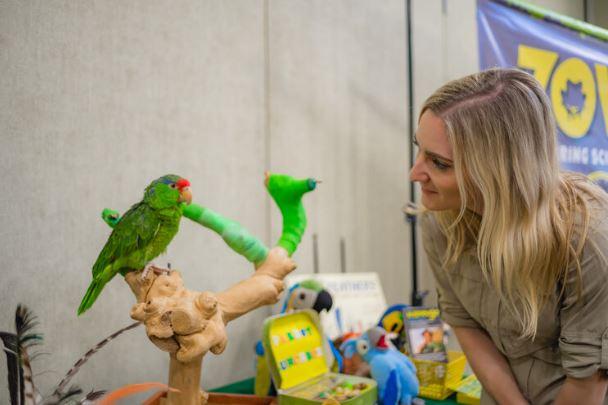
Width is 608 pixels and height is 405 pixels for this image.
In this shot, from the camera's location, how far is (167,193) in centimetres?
79

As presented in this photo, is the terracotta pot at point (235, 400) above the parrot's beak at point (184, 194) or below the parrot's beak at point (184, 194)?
below

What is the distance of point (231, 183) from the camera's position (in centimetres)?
139

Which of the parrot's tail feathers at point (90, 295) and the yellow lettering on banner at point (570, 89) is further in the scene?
the yellow lettering on banner at point (570, 89)

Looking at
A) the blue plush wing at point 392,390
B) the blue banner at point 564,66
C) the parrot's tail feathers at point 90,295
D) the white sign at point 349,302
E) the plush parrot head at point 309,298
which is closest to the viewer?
the parrot's tail feathers at point 90,295

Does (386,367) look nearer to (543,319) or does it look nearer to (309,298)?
(309,298)

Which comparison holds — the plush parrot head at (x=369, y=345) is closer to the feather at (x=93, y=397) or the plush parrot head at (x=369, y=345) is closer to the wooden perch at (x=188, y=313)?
the wooden perch at (x=188, y=313)

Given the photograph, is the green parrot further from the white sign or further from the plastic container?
the plastic container

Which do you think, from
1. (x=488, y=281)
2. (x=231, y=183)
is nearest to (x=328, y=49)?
(x=231, y=183)

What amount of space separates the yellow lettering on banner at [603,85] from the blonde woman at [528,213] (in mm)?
1294

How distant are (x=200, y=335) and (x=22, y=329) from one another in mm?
236

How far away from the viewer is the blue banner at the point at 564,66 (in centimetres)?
173

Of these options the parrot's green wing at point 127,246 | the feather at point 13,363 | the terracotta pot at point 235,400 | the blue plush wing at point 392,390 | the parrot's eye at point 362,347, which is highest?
the parrot's green wing at point 127,246

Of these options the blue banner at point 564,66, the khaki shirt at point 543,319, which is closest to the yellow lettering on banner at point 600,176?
the blue banner at point 564,66

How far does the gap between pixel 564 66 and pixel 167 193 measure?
1.69 m
